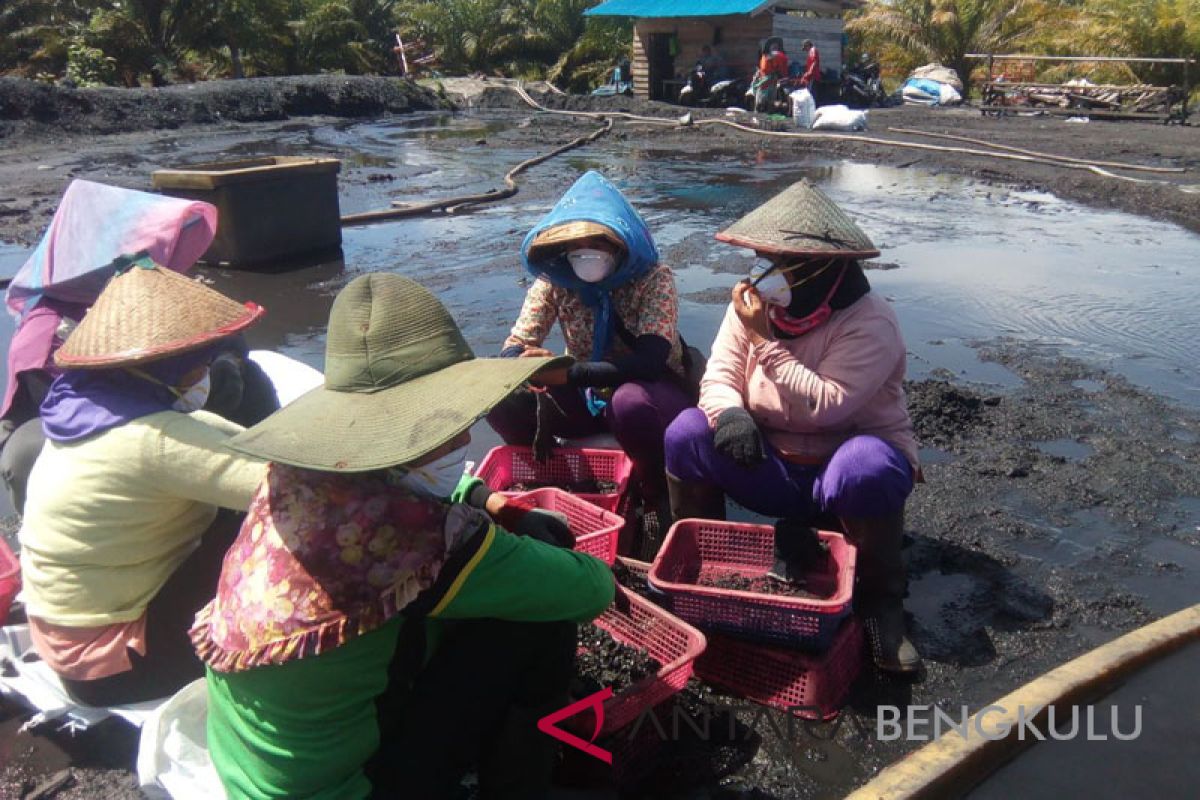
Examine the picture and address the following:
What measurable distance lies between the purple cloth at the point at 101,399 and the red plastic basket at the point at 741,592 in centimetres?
146

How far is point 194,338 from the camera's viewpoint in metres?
2.47

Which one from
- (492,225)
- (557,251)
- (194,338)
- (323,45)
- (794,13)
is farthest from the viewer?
(323,45)

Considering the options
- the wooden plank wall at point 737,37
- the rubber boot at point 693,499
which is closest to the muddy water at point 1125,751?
the rubber boot at point 693,499

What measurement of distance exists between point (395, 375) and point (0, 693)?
1871 millimetres

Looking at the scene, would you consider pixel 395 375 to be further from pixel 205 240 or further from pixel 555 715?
pixel 205 240

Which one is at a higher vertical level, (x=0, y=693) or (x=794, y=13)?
(x=794, y=13)

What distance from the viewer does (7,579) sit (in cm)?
273

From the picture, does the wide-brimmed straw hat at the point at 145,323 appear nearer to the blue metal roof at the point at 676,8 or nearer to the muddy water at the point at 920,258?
the muddy water at the point at 920,258

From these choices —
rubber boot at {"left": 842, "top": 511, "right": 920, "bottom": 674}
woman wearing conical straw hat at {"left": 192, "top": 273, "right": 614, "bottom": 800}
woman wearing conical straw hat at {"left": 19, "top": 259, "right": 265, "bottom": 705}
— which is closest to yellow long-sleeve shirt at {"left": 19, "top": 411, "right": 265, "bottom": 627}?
woman wearing conical straw hat at {"left": 19, "top": 259, "right": 265, "bottom": 705}

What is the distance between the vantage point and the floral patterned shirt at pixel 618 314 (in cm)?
357

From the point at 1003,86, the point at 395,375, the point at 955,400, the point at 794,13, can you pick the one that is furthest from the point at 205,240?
the point at 794,13

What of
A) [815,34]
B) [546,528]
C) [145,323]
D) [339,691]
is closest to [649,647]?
[546,528]

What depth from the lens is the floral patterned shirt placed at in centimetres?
357

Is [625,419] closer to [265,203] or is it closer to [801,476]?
[801,476]
